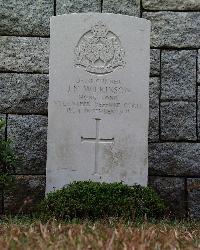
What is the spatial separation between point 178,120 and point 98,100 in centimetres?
105

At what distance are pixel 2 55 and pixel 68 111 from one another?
116 cm

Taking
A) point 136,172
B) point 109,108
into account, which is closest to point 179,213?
point 136,172

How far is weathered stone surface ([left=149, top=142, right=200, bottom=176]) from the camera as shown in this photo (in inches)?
233

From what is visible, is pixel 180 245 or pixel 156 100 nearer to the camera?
pixel 180 245

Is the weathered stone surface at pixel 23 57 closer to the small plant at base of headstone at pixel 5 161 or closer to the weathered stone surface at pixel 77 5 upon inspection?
the weathered stone surface at pixel 77 5

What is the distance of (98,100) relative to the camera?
5.24 m

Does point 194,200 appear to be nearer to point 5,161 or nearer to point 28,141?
point 28,141

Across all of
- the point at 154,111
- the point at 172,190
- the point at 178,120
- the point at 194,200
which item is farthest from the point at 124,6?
the point at 194,200

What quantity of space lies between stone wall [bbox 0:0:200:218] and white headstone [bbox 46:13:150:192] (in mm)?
729

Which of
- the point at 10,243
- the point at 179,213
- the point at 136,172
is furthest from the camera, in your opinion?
the point at 179,213

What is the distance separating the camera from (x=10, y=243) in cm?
263

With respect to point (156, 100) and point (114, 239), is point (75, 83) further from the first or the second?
point (114, 239)

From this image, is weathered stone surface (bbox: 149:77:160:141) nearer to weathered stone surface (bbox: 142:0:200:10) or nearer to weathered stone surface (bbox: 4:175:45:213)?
weathered stone surface (bbox: 142:0:200:10)

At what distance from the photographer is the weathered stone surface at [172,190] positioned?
588 centimetres
